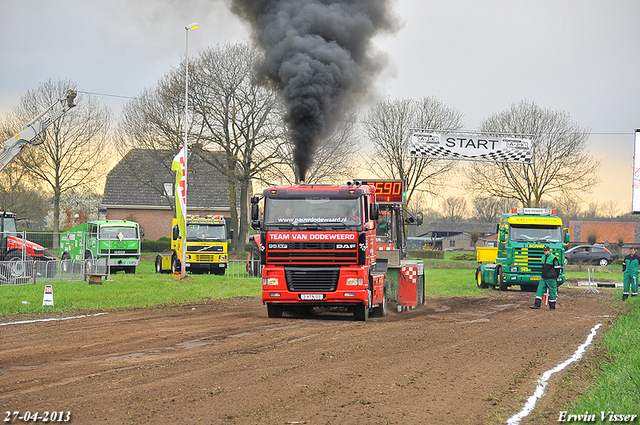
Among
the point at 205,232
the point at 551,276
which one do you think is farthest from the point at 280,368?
the point at 205,232

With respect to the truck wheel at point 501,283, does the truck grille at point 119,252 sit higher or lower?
higher

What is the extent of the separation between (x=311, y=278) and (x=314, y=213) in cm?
142

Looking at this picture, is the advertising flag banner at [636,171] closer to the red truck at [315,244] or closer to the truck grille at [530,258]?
the truck grille at [530,258]

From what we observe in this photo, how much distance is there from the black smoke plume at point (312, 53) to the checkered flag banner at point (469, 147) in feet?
26.3

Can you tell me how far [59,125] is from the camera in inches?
1863

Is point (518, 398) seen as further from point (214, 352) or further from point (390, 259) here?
point (390, 259)

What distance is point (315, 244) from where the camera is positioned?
1423 cm

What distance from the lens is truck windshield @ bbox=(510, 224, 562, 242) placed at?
26219 mm

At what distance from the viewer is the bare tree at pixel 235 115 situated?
40.4 meters

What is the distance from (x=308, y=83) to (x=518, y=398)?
1342 cm

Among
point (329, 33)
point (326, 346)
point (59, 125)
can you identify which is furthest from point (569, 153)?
point (326, 346)

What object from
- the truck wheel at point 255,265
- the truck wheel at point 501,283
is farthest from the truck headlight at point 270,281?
the truck wheel at point 255,265

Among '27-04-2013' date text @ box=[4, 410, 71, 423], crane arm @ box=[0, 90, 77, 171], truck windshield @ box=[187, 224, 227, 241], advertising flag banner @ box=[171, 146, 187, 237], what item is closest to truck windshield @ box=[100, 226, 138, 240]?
truck windshield @ box=[187, 224, 227, 241]

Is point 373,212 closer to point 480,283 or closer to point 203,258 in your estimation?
point 480,283
